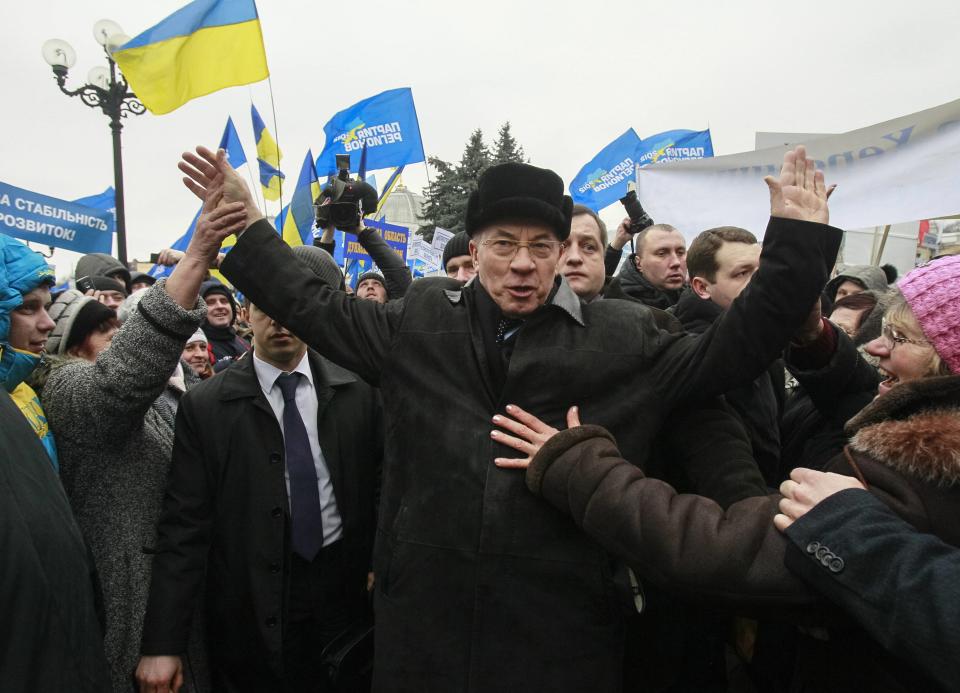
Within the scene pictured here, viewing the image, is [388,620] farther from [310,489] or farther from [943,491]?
[943,491]

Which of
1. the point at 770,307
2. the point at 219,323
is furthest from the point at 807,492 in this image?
the point at 219,323

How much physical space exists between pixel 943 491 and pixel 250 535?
210 cm

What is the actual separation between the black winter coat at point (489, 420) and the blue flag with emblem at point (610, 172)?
8185 mm

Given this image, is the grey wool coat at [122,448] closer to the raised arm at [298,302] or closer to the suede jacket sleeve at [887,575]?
the raised arm at [298,302]

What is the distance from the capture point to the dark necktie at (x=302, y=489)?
2.34m

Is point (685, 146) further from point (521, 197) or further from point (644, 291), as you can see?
point (521, 197)

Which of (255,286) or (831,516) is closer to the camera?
(831,516)

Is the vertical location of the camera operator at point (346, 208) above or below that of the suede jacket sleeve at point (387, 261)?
above

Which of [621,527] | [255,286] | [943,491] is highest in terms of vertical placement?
[255,286]

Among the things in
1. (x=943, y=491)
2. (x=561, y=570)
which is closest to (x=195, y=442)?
(x=561, y=570)

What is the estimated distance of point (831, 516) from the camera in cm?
127

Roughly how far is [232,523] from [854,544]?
200 cm

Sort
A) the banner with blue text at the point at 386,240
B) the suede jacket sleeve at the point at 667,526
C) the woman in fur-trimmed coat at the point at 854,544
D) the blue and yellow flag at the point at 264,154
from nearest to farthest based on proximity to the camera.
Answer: the woman in fur-trimmed coat at the point at 854,544 → the suede jacket sleeve at the point at 667,526 → the banner with blue text at the point at 386,240 → the blue and yellow flag at the point at 264,154

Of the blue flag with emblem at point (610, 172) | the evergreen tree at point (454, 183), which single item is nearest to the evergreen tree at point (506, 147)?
the evergreen tree at point (454, 183)
